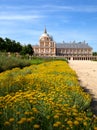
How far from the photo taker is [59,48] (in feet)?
587

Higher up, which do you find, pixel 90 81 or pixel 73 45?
pixel 73 45

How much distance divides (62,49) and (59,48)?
180cm

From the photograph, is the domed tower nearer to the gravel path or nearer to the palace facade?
the palace facade

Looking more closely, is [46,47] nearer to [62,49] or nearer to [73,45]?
[62,49]

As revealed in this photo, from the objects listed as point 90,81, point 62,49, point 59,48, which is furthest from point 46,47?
point 90,81

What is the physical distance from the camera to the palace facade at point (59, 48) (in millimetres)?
173500

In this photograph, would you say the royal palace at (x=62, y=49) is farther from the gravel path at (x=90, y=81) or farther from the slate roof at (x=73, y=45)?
the gravel path at (x=90, y=81)

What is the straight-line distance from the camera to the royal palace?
569ft

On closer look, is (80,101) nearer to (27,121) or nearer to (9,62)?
(27,121)

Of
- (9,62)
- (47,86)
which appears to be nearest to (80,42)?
(9,62)

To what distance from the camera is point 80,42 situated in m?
187

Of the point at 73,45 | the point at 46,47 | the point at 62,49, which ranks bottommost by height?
the point at 62,49

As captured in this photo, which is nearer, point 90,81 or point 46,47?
point 90,81

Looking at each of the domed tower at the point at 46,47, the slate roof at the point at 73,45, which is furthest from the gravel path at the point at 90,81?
the slate roof at the point at 73,45
